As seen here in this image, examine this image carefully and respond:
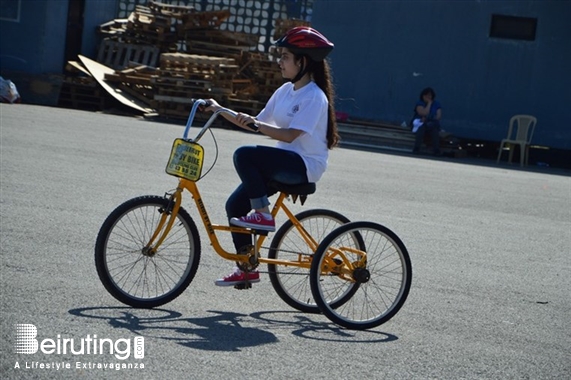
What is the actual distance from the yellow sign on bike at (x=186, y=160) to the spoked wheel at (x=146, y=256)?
8.0 inches

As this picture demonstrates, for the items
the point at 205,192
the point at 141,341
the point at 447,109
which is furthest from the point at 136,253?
the point at 447,109

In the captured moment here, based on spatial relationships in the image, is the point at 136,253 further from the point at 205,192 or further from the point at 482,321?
the point at 205,192

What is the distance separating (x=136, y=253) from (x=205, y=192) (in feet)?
18.9

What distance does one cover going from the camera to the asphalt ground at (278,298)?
222 inches

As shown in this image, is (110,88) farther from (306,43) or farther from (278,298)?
(306,43)

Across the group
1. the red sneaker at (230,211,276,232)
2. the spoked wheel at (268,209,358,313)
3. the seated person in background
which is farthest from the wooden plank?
the red sneaker at (230,211,276,232)

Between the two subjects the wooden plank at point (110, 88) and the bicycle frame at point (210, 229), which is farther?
the wooden plank at point (110, 88)

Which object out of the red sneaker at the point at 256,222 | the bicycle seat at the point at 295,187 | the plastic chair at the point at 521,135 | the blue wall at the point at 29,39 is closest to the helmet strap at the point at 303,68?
the bicycle seat at the point at 295,187

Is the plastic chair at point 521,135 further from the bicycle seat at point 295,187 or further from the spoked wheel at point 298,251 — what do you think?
the bicycle seat at point 295,187

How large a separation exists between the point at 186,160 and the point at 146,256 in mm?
667

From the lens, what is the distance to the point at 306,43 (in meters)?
6.70

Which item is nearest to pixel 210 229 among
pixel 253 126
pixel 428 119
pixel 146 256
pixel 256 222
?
pixel 256 222

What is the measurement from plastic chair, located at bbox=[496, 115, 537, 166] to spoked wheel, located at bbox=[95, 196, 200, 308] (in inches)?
758

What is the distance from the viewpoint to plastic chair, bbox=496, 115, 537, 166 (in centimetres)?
2516
